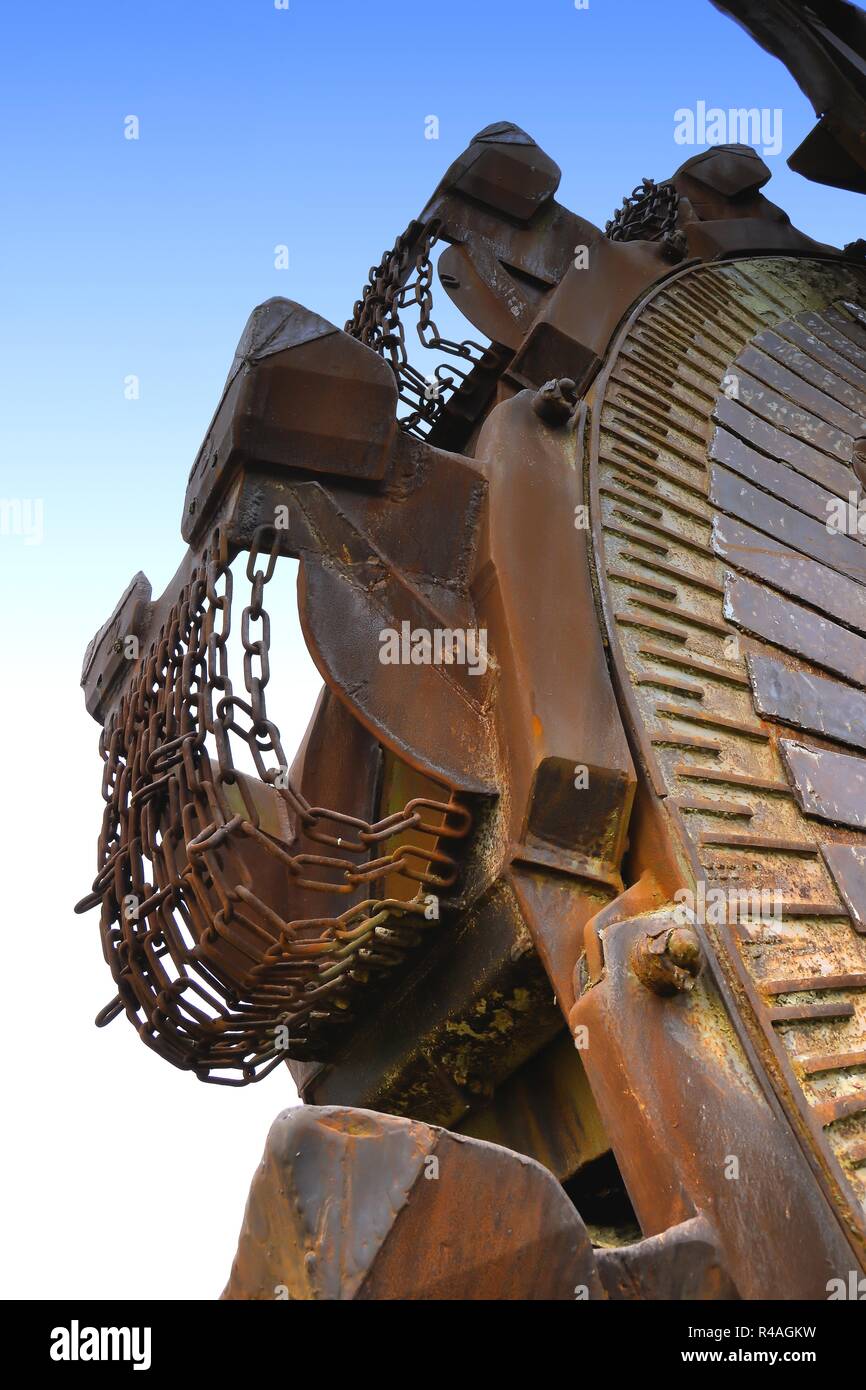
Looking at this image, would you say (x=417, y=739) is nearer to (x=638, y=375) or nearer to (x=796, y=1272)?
(x=796, y=1272)

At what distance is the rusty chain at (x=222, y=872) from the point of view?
361 centimetres

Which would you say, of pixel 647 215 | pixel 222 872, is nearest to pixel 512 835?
pixel 222 872

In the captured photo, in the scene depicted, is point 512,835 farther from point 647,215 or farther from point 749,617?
point 647,215

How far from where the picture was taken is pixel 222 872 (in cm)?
400

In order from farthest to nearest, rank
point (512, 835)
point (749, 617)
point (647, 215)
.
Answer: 1. point (647, 215)
2. point (749, 617)
3. point (512, 835)

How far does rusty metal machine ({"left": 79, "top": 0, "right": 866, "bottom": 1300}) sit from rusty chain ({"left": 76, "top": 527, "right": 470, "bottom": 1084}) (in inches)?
0.6

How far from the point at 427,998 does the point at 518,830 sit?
2.39 feet

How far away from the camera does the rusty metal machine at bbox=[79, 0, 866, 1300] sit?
286 centimetres

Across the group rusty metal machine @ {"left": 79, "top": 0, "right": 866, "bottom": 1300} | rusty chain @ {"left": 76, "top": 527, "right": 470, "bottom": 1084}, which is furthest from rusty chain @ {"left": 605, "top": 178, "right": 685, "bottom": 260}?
rusty chain @ {"left": 76, "top": 527, "right": 470, "bottom": 1084}

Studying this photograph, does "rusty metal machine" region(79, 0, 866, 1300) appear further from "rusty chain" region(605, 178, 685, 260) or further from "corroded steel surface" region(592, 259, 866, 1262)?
"rusty chain" region(605, 178, 685, 260)

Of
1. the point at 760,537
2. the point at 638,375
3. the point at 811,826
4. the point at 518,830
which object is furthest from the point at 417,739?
the point at 638,375

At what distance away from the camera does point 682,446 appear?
5230mm

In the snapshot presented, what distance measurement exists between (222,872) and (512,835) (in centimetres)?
93

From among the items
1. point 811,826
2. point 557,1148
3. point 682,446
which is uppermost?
point 682,446
